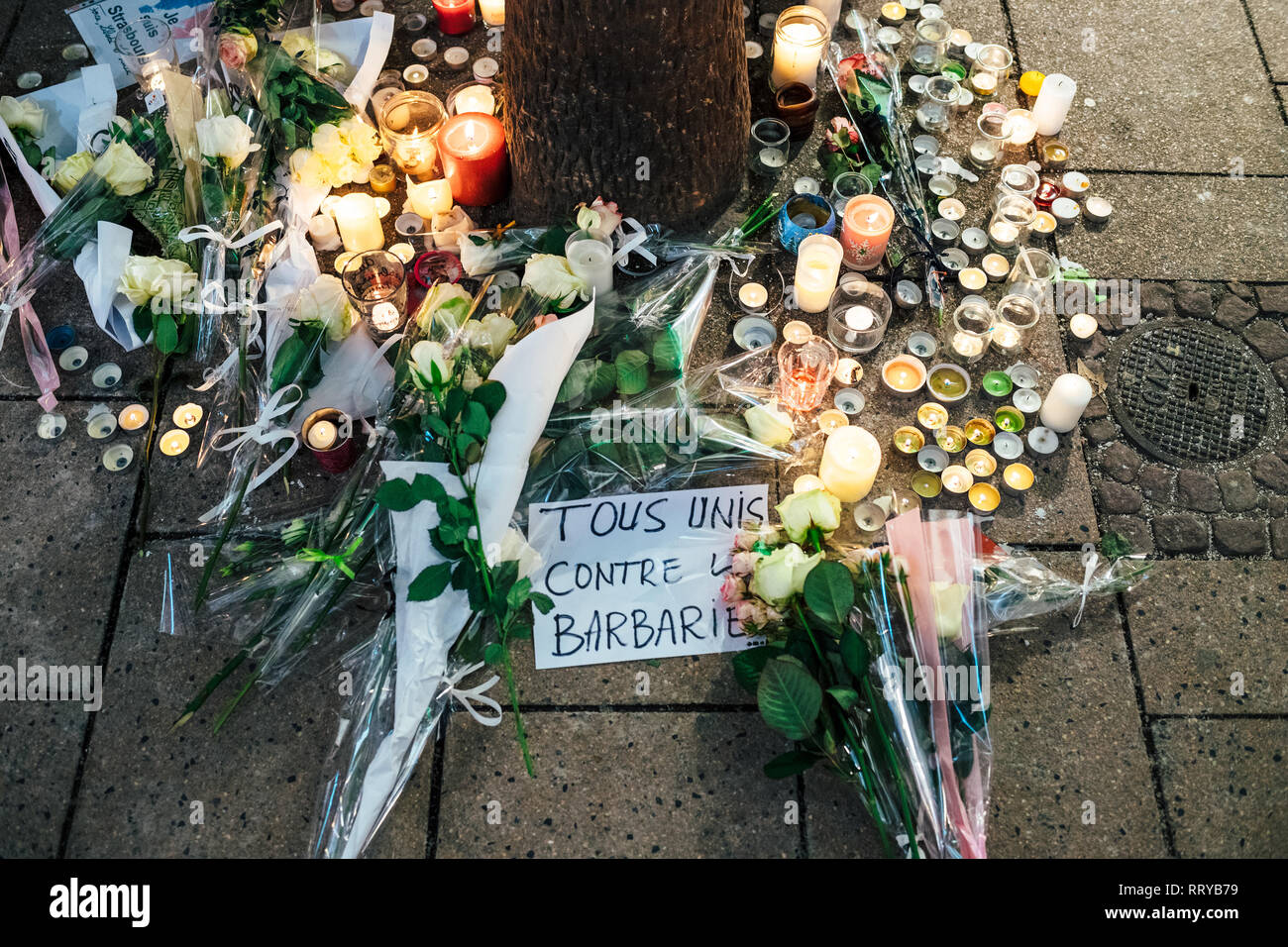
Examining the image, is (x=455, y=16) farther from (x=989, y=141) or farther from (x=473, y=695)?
(x=473, y=695)

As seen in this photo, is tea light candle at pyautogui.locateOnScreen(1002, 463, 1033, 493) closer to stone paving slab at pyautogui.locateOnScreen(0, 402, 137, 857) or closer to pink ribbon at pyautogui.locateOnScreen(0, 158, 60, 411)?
stone paving slab at pyautogui.locateOnScreen(0, 402, 137, 857)

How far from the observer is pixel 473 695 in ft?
7.99

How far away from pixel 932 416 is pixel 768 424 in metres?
0.54

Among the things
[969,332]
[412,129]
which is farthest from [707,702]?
[412,129]

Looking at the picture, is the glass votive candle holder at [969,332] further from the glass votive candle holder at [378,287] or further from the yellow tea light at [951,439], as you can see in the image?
the glass votive candle holder at [378,287]

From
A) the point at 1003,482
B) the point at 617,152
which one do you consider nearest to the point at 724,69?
the point at 617,152

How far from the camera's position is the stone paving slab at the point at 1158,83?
3496 mm

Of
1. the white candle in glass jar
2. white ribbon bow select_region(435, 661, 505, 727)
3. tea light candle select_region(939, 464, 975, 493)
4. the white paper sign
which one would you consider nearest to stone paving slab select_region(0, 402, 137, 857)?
white ribbon bow select_region(435, 661, 505, 727)

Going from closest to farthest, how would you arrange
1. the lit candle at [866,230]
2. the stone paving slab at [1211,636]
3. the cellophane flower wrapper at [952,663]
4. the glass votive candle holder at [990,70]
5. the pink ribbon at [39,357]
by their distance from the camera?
the cellophane flower wrapper at [952,663] → the stone paving slab at [1211,636] → the pink ribbon at [39,357] → the lit candle at [866,230] → the glass votive candle holder at [990,70]

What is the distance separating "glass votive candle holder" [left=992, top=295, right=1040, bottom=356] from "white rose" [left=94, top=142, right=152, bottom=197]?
8.81ft

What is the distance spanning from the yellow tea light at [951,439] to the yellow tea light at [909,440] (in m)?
0.05

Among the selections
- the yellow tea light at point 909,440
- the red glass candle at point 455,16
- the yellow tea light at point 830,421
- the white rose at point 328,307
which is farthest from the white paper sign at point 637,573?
the red glass candle at point 455,16

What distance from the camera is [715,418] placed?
2750mm

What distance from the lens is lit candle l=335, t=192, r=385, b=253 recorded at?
3.03m
